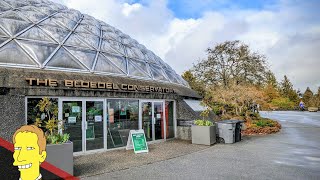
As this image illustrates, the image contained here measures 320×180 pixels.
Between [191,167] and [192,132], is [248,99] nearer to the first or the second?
[192,132]

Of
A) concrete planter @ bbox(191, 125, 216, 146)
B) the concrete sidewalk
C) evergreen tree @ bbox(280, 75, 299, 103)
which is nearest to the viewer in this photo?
the concrete sidewalk

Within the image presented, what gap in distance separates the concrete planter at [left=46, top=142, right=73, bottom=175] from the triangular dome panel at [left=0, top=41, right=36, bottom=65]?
5.21m

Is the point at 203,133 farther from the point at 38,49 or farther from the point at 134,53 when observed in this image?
the point at 38,49

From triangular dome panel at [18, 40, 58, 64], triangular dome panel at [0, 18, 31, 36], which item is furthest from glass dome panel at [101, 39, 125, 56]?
triangular dome panel at [0, 18, 31, 36]

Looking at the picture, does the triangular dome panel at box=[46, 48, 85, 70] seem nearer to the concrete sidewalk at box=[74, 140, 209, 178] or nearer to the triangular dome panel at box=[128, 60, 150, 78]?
the triangular dome panel at box=[128, 60, 150, 78]

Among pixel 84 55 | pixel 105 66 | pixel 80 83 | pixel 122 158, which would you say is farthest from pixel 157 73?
pixel 122 158

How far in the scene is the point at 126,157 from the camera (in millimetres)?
10641

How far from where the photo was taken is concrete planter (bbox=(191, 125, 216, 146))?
530 inches

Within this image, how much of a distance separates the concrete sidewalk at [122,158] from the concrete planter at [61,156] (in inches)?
21.7

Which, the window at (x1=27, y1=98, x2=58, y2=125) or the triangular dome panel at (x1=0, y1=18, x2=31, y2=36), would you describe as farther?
the triangular dome panel at (x1=0, y1=18, x2=31, y2=36)

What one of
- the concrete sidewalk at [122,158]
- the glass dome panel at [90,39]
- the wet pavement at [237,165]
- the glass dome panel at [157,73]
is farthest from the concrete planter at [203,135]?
the glass dome panel at [90,39]

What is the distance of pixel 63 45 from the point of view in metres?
13.4

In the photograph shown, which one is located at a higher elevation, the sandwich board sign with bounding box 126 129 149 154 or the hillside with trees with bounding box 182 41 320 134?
the hillside with trees with bounding box 182 41 320 134

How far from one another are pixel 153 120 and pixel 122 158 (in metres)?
4.28
